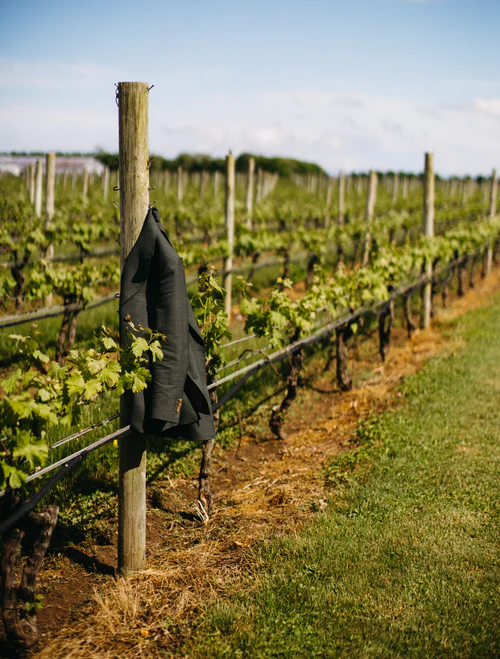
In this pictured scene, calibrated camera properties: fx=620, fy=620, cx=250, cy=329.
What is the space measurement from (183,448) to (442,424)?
2.39m

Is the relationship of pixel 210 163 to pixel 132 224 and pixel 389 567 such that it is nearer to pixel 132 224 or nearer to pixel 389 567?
pixel 132 224

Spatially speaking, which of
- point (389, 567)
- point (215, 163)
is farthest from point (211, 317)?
point (215, 163)

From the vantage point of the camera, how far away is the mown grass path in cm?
298

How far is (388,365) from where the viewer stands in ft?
26.1

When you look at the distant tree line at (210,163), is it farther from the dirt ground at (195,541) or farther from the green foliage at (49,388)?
the green foliage at (49,388)

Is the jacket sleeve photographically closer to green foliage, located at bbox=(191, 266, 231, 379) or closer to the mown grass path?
green foliage, located at bbox=(191, 266, 231, 379)

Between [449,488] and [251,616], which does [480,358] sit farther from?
[251,616]

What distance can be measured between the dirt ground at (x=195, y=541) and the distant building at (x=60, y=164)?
789 inches

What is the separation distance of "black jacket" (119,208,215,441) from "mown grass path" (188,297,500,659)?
3.48 feet

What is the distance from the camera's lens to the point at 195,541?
398 centimetres

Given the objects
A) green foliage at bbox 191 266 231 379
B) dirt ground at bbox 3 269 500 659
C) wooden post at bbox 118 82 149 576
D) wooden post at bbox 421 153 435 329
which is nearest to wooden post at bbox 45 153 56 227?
dirt ground at bbox 3 269 500 659

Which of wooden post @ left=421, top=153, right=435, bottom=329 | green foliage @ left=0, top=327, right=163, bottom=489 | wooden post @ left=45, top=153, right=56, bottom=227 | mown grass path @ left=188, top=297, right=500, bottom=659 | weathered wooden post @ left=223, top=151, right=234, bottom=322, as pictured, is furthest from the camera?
wooden post @ left=421, top=153, right=435, bottom=329

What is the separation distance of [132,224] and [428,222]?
7.63m

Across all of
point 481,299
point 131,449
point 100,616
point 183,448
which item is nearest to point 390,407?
point 183,448
